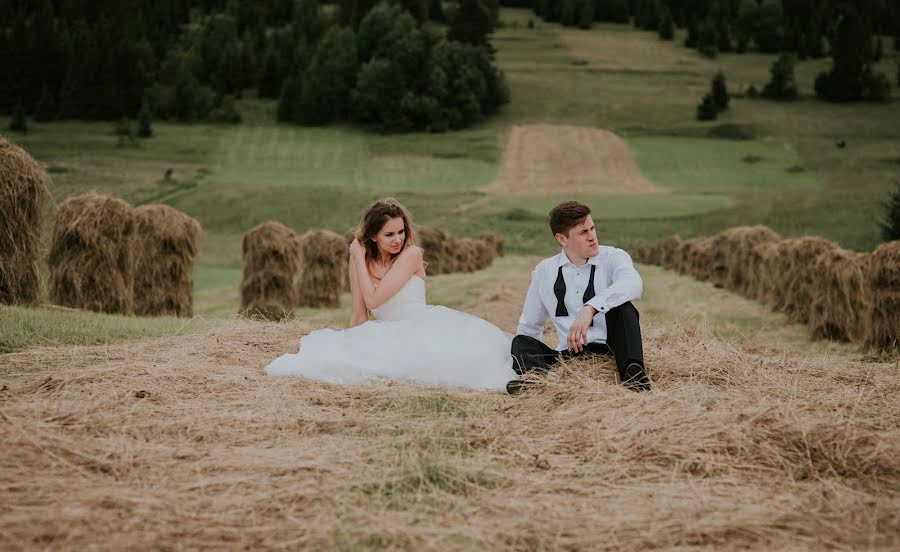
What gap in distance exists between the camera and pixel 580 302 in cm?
590

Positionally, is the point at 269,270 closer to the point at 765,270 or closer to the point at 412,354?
the point at 412,354

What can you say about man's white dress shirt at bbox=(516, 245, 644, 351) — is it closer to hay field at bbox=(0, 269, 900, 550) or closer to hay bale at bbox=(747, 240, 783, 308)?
hay field at bbox=(0, 269, 900, 550)

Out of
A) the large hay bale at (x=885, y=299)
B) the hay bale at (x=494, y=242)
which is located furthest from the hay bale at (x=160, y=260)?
the hay bale at (x=494, y=242)

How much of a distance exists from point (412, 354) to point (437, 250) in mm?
23481

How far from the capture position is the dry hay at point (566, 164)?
5756cm

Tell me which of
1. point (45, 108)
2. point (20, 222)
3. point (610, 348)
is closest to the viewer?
point (610, 348)

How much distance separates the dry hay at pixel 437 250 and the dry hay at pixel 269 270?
37.8ft

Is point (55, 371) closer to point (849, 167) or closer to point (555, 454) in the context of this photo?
point (555, 454)

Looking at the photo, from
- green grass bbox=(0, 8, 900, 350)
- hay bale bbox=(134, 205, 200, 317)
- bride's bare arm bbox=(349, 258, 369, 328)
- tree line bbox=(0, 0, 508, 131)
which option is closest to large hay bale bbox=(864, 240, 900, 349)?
green grass bbox=(0, 8, 900, 350)

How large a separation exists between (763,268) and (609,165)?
1825 inches

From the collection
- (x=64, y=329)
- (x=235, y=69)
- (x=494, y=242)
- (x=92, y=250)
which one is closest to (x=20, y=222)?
(x=92, y=250)

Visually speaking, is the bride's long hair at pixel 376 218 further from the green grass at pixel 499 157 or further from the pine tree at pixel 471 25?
the pine tree at pixel 471 25

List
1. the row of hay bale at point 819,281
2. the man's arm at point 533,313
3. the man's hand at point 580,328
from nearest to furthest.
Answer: the man's hand at point 580,328 < the man's arm at point 533,313 < the row of hay bale at point 819,281

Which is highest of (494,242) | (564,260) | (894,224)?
(564,260)
